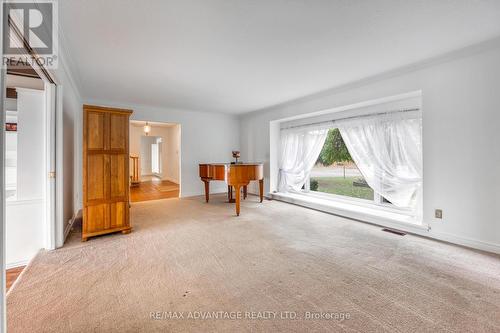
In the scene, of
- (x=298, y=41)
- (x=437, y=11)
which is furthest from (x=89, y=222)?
(x=437, y=11)

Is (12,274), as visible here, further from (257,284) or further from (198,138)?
(198,138)

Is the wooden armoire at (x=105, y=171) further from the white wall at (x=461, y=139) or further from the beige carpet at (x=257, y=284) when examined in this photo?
the white wall at (x=461, y=139)

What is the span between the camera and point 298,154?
16.7 feet

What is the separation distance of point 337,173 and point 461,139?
2.14 meters

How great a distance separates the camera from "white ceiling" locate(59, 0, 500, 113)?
5.74 feet

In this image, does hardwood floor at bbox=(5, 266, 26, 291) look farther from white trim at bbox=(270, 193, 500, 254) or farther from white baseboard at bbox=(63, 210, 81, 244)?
white trim at bbox=(270, 193, 500, 254)

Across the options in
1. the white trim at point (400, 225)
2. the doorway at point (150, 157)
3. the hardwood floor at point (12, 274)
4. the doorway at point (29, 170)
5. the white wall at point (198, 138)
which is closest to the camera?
the hardwood floor at point (12, 274)

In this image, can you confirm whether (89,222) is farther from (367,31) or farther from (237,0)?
(367,31)

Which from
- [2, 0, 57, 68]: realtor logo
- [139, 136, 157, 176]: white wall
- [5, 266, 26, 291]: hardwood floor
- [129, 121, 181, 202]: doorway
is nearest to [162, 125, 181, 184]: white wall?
[129, 121, 181, 202]: doorway

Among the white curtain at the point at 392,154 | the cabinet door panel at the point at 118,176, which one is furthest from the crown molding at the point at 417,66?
the cabinet door panel at the point at 118,176

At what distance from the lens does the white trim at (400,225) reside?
2.47m

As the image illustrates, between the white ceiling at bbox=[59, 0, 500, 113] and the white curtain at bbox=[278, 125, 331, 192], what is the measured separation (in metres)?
1.36

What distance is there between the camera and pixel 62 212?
2.54 metres

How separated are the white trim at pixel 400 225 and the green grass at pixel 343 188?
38 centimetres
